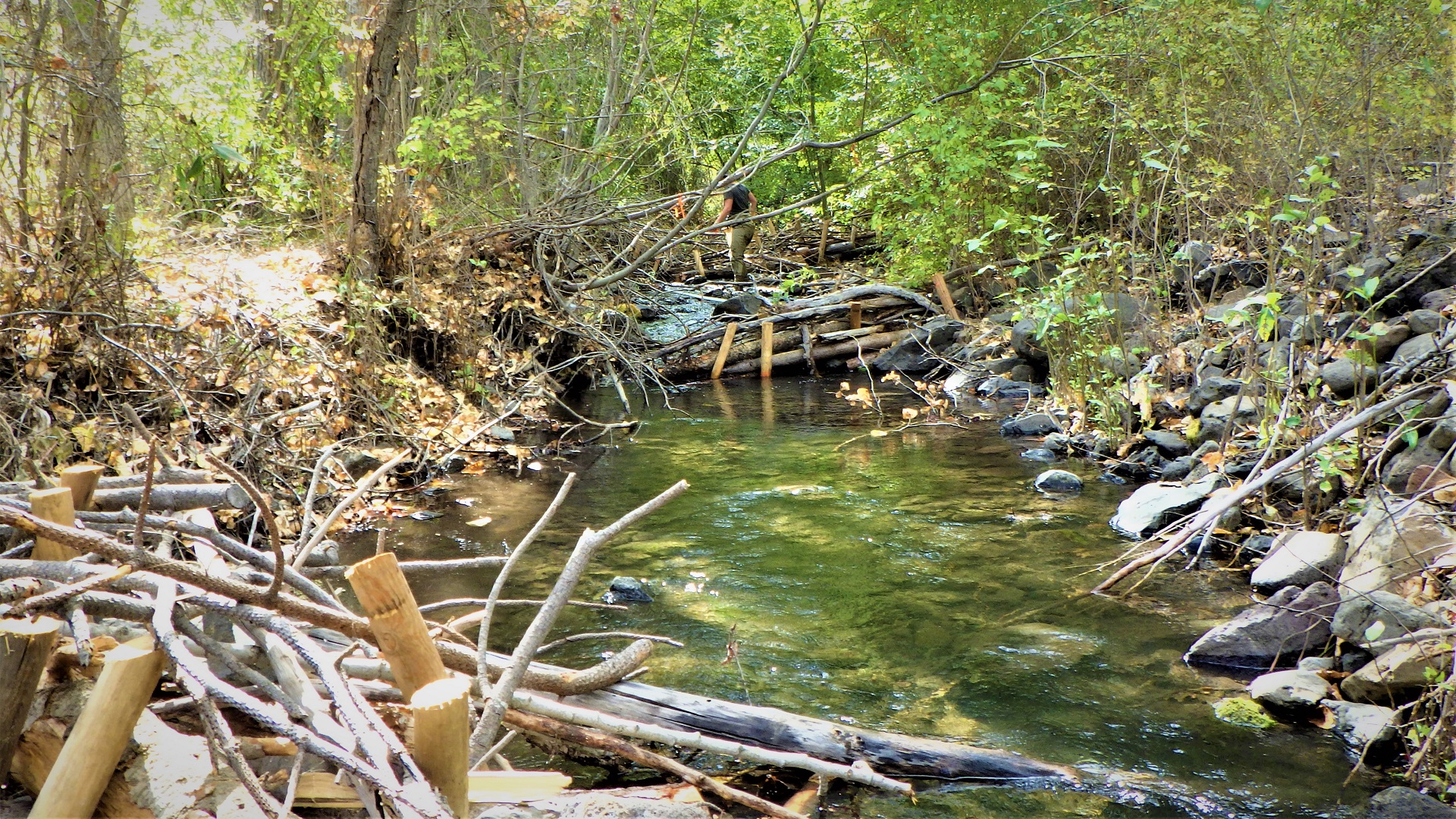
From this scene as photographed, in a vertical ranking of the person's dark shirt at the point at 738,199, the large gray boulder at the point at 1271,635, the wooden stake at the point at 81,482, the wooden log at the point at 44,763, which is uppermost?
the person's dark shirt at the point at 738,199

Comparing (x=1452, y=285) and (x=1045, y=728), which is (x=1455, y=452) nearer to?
(x=1045, y=728)

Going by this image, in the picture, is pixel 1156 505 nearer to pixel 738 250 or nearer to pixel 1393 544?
pixel 1393 544

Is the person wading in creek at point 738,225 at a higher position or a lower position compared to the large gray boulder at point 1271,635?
higher

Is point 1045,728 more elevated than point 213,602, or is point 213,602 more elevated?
point 213,602

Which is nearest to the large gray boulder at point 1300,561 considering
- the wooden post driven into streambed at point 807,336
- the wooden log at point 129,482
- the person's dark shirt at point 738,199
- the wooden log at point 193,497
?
the wooden log at point 193,497

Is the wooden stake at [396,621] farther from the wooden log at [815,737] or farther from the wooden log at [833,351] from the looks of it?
the wooden log at [833,351]

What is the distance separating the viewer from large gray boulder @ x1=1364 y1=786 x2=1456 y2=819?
327 centimetres

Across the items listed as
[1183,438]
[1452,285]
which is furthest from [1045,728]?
[1452,285]

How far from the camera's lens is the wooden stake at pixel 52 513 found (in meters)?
2.79

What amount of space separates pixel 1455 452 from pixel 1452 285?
10.8ft

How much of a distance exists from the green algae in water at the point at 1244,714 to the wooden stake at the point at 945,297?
1194 centimetres

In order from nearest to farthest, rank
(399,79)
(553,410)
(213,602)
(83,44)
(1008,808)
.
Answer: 1. (213,602)
2. (1008,808)
3. (83,44)
4. (399,79)
5. (553,410)

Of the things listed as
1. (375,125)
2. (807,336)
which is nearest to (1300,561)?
(375,125)

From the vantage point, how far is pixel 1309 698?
13.9ft
